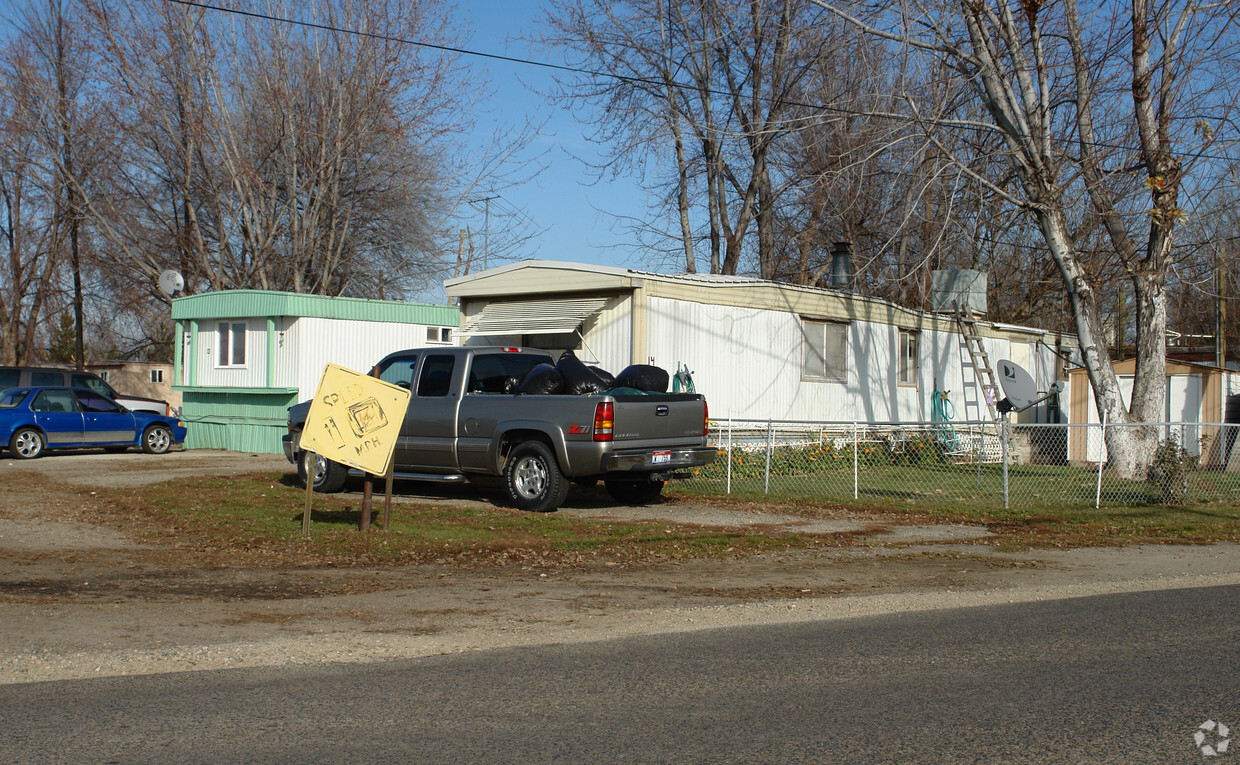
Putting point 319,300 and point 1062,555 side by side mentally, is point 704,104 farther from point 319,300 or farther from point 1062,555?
point 1062,555

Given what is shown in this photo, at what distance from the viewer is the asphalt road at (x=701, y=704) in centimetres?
434

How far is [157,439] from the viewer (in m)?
21.1

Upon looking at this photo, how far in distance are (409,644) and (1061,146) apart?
16.9 meters

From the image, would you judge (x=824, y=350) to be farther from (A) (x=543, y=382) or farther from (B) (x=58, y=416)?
(B) (x=58, y=416)

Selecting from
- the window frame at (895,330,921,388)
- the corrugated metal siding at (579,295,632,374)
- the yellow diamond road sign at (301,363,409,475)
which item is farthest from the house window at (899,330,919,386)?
the yellow diamond road sign at (301,363,409,475)

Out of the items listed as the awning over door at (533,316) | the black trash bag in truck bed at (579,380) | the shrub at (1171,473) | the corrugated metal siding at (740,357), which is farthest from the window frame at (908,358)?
the black trash bag in truck bed at (579,380)

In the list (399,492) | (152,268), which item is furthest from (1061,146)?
(152,268)

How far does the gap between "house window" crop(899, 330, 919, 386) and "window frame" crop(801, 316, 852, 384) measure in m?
1.87

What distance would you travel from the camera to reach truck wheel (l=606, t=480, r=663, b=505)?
13516mm

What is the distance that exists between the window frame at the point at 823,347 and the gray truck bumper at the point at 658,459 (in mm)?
6851

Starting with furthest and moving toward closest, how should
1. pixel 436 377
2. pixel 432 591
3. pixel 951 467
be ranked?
pixel 951 467 < pixel 436 377 < pixel 432 591

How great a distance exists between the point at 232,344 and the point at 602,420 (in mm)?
12260

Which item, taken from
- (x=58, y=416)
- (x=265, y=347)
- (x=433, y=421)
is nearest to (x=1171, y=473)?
(x=433, y=421)

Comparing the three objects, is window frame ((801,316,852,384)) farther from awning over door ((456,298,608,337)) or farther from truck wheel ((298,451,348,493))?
truck wheel ((298,451,348,493))
